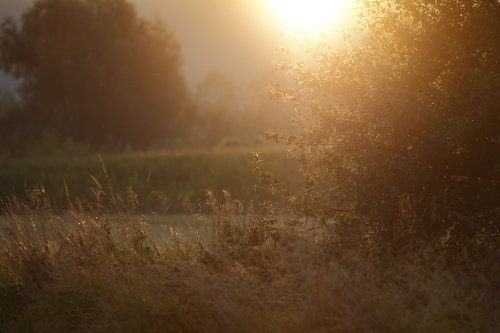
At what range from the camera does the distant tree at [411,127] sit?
9.12 metres

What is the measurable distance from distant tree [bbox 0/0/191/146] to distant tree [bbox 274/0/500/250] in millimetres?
43562

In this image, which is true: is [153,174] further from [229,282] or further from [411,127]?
[229,282]

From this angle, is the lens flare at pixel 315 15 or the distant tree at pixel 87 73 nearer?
the lens flare at pixel 315 15

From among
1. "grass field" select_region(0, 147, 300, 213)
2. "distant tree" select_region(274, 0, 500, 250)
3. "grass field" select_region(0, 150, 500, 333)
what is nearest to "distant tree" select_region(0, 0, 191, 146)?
"grass field" select_region(0, 147, 300, 213)

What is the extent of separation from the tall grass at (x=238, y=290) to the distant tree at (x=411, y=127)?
20.8 inches

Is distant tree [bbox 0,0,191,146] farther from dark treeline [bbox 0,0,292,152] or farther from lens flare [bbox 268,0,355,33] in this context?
lens flare [bbox 268,0,355,33]

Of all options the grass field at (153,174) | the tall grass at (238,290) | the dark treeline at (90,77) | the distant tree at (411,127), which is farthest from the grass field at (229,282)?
the dark treeline at (90,77)

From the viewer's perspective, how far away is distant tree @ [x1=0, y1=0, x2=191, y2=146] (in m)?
52.9

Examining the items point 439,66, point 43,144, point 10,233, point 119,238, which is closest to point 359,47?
point 439,66

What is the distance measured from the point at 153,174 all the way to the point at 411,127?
21.3 meters

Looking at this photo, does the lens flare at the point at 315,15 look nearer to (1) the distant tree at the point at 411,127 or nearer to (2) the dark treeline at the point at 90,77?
(1) the distant tree at the point at 411,127

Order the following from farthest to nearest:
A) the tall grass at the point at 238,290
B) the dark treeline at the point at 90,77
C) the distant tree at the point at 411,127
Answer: the dark treeline at the point at 90,77 < the distant tree at the point at 411,127 < the tall grass at the point at 238,290

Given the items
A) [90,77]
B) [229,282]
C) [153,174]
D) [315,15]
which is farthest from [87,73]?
[229,282]

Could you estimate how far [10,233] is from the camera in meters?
10.2
